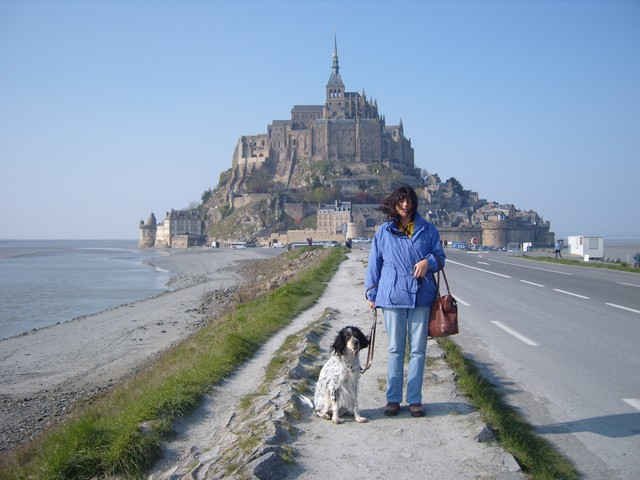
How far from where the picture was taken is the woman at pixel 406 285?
5.01 metres

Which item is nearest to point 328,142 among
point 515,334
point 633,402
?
point 515,334

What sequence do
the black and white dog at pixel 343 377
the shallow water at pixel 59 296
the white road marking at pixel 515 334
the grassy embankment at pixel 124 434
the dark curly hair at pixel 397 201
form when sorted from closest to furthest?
the grassy embankment at pixel 124 434, the black and white dog at pixel 343 377, the dark curly hair at pixel 397 201, the white road marking at pixel 515 334, the shallow water at pixel 59 296

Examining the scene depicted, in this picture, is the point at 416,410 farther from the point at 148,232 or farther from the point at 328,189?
the point at 148,232

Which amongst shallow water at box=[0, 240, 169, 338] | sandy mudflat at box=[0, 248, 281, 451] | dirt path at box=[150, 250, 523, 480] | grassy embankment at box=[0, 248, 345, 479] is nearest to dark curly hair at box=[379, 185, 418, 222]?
dirt path at box=[150, 250, 523, 480]

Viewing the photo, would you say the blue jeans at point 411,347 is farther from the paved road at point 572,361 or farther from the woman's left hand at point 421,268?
the paved road at point 572,361

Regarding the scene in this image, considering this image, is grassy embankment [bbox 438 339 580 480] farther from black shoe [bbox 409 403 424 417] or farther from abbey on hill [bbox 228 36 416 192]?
abbey on hill [bbox 228 36 416 192]

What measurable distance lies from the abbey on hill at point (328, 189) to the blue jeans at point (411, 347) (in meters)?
98.5

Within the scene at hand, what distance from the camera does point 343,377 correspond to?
487 centimetres

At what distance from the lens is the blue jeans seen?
198 inches

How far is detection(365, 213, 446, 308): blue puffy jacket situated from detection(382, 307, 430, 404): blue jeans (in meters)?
0.10

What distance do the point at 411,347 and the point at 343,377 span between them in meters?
0.61

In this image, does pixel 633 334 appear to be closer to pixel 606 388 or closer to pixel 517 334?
pixel 517 334

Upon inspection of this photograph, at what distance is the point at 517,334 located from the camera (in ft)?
31.1

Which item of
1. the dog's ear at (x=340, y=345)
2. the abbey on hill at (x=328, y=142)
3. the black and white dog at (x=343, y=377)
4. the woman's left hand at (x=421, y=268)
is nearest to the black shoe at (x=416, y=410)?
the black and white dog at (x=343, y=377)
